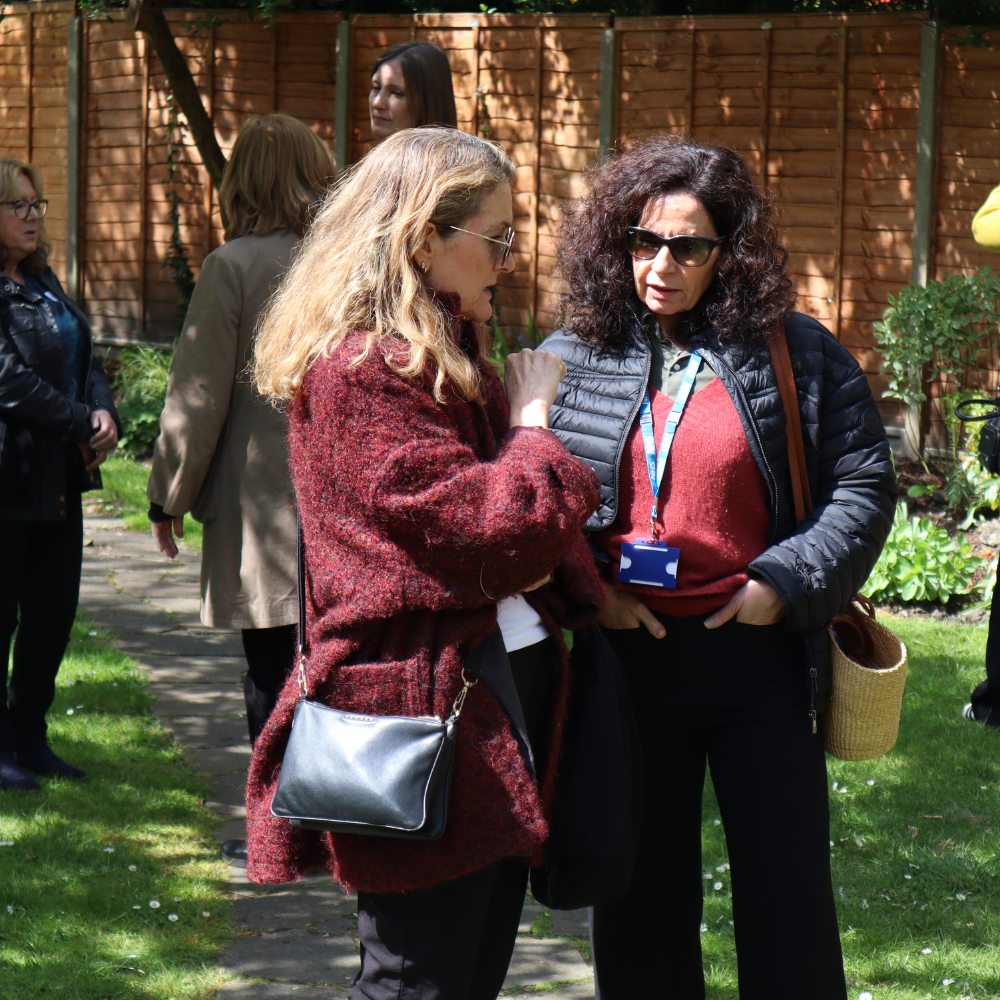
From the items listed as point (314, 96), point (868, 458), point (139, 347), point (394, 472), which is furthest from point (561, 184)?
point (394, 472)

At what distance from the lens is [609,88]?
8.87 metres

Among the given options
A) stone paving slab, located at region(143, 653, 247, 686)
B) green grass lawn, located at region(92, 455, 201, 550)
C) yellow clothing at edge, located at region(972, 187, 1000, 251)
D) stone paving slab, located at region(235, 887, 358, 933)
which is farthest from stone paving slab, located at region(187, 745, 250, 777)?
yellow clothing at edge, located at region(972, 187, 1000, 251)

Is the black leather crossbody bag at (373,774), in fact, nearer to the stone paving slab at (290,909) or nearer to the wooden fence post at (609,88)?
the stone paving slab at (290,909)

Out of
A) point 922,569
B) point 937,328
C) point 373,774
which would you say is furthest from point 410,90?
point 937,328

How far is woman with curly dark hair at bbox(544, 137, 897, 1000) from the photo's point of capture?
260cm

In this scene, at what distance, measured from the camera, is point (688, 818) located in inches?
110

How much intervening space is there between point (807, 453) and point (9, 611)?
303cm

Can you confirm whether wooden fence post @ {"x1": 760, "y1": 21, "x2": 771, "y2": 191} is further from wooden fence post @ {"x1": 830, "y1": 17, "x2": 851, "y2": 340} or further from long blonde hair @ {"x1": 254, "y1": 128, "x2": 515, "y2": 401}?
long blonde hair @ {"x1": 254, "y1": 128, "x2": 515, "y2": 401}

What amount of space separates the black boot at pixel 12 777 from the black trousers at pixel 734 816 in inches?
95.3

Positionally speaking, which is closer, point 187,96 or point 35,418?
point 35,418

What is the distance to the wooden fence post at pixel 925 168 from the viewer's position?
7668 millimetres

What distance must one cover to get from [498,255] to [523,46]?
24.7 ft

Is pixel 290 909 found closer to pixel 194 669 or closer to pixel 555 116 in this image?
pixel 194 669

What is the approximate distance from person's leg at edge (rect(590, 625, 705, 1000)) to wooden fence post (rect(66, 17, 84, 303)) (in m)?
9.70
